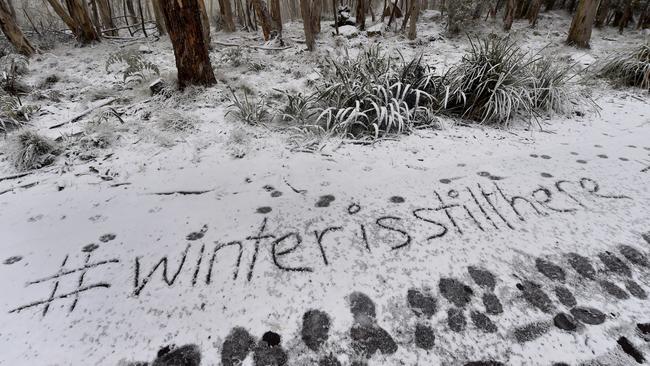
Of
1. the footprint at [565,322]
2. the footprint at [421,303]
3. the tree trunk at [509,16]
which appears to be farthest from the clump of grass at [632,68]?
the footprint at [421,303]

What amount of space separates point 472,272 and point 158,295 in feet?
5.13

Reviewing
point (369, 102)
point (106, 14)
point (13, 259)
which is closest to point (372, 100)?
point (369, 102)

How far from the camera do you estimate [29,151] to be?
98.8 inches

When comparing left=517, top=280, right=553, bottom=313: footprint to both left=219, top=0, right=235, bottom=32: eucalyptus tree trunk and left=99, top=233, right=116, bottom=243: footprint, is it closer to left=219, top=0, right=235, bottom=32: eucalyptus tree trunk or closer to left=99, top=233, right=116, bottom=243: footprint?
left=99, top=233, right=116, bottom=243: footprint

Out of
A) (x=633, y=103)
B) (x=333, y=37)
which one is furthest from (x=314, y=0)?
(x=633, y=103)

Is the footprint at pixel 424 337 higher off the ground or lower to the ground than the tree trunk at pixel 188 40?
lower

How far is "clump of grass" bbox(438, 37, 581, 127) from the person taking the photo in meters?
3.08

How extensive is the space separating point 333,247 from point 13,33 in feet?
21.6

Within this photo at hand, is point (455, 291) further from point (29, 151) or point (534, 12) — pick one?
point (534, 12)

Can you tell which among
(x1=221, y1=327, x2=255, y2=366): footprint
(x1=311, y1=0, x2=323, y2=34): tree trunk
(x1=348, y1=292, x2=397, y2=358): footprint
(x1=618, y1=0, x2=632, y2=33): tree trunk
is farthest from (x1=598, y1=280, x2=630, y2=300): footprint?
(x1=618, y1=0, x2=632, y2=33): tree trunk

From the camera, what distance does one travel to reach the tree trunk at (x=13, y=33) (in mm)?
4859

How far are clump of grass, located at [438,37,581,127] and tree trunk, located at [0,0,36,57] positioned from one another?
650 cm

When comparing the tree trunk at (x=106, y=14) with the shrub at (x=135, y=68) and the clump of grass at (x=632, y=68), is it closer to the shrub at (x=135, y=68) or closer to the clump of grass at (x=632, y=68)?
the shrub at (x=135, y=68)

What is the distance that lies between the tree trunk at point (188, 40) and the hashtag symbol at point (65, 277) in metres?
2.54
